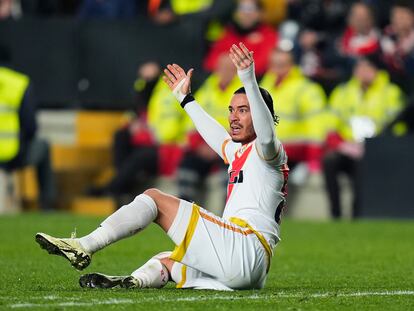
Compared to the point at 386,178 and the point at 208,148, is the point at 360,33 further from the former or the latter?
the point at 208,148

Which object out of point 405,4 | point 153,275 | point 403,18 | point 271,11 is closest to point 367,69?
point 403,18

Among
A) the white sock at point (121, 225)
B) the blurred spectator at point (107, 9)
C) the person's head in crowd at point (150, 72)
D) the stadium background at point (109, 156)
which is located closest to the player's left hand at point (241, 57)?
the white sock at point (121, 225)

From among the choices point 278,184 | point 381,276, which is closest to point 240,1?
point 381,276

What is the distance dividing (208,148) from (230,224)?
8930 mm

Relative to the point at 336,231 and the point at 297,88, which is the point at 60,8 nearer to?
the point at 297,88

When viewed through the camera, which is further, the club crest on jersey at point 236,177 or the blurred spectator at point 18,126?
the blurred spectator at point 18,126

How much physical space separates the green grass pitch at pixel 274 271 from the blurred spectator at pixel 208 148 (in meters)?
1.59

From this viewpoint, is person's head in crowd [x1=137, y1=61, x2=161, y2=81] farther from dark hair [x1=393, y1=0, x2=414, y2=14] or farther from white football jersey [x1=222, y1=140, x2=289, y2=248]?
white football jersey [x1=222, y1=140, x2=289, y2=248]

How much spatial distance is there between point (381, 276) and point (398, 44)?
7.98 m

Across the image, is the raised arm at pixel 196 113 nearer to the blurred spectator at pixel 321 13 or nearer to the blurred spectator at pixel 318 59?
the blurred spectator at pixel 318 59

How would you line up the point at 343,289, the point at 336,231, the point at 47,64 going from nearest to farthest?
1. the point at 343,289
2. the point at 336,231
3. the point at 47,64

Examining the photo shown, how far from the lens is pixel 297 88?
54.6 ft

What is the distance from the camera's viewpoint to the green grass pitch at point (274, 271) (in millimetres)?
7414

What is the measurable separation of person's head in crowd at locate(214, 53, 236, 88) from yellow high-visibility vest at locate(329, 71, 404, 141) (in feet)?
4.60
